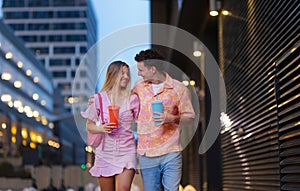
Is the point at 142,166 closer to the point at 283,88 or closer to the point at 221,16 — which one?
the point at 283,88

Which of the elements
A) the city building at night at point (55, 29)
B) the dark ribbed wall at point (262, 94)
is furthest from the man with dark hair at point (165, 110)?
the city building at night at point (55, 29)

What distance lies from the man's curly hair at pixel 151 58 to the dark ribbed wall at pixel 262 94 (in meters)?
A: 0.72

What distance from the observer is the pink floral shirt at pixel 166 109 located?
10.8 ft

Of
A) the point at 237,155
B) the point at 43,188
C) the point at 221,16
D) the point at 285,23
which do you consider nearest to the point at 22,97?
the point at 43,188

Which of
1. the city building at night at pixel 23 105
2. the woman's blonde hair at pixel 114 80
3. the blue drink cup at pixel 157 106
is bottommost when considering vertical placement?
the blue drink cup at pixel 157 106

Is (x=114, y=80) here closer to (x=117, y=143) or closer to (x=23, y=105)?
(x=117, y=143)

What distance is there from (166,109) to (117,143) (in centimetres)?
32

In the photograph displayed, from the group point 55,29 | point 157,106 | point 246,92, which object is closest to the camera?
point 157,106

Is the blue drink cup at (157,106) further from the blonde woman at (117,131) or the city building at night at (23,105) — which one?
the city building at night at (23,105)

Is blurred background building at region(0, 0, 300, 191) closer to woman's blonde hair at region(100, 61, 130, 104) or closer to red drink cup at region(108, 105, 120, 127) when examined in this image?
woman's blonde hair at region(100, 61, 130, 104)

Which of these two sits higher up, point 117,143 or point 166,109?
point 166,109

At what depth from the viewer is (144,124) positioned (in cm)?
332

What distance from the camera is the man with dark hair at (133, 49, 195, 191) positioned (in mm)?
3297

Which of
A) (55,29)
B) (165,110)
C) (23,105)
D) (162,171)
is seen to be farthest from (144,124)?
(55,29)
